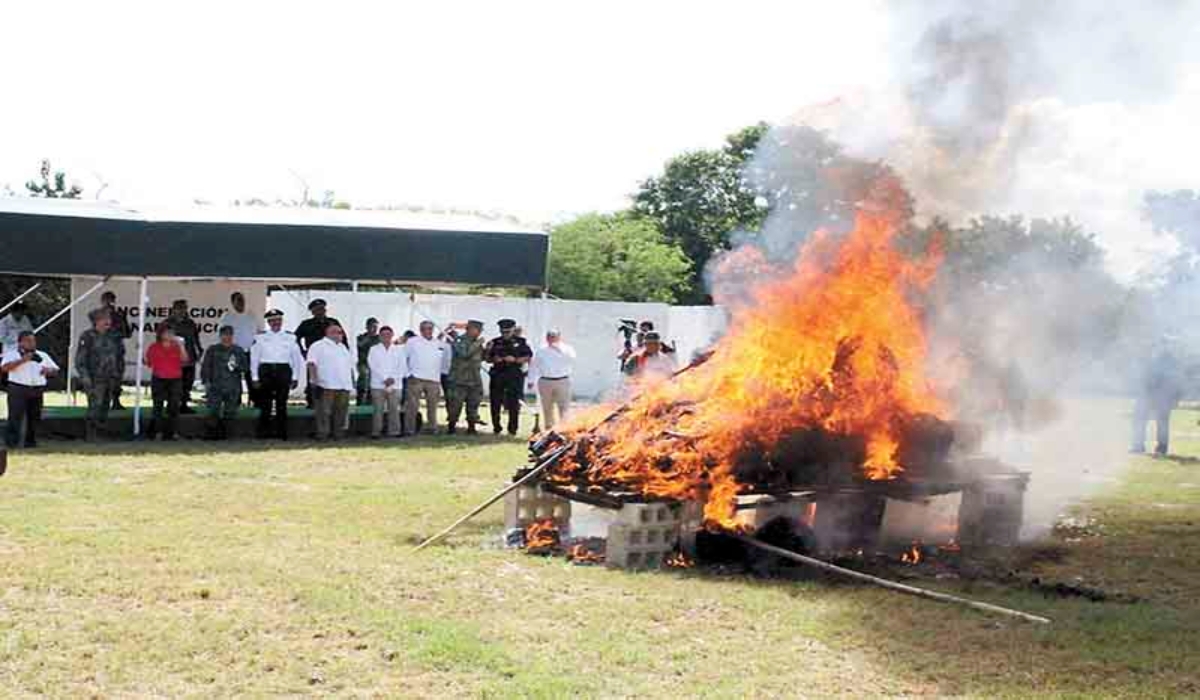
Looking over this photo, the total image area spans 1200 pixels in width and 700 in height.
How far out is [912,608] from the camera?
24.8 feet

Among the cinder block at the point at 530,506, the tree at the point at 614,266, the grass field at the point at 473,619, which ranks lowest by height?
the grass field at the point at 473,619

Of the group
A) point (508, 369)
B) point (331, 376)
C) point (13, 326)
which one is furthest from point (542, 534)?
point (13, 326)

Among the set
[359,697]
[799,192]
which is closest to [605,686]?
[359,697]

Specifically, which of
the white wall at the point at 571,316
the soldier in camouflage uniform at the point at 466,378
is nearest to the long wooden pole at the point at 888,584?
the soldier in camouflage uniform at the point at 466,378

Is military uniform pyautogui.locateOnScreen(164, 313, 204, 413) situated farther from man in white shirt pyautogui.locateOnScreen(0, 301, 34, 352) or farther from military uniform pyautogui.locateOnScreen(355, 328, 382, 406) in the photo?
military uniform pyautogui.locateOnScreen(355, 328, 382, 406)

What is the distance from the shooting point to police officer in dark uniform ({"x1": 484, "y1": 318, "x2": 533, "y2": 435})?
18406 millimetres

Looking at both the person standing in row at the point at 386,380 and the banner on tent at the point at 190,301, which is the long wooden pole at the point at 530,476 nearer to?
the person standing in row at the point at 386,380

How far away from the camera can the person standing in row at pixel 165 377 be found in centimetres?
1630

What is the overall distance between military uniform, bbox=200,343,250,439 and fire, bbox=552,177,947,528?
340 inches

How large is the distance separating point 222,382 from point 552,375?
185 inches

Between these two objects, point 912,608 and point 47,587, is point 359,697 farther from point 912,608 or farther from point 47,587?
point 912,608

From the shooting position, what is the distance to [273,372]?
16875 millimetres

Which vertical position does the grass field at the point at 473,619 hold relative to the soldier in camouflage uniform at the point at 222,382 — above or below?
below

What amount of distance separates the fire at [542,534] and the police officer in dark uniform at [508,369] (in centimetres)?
876
